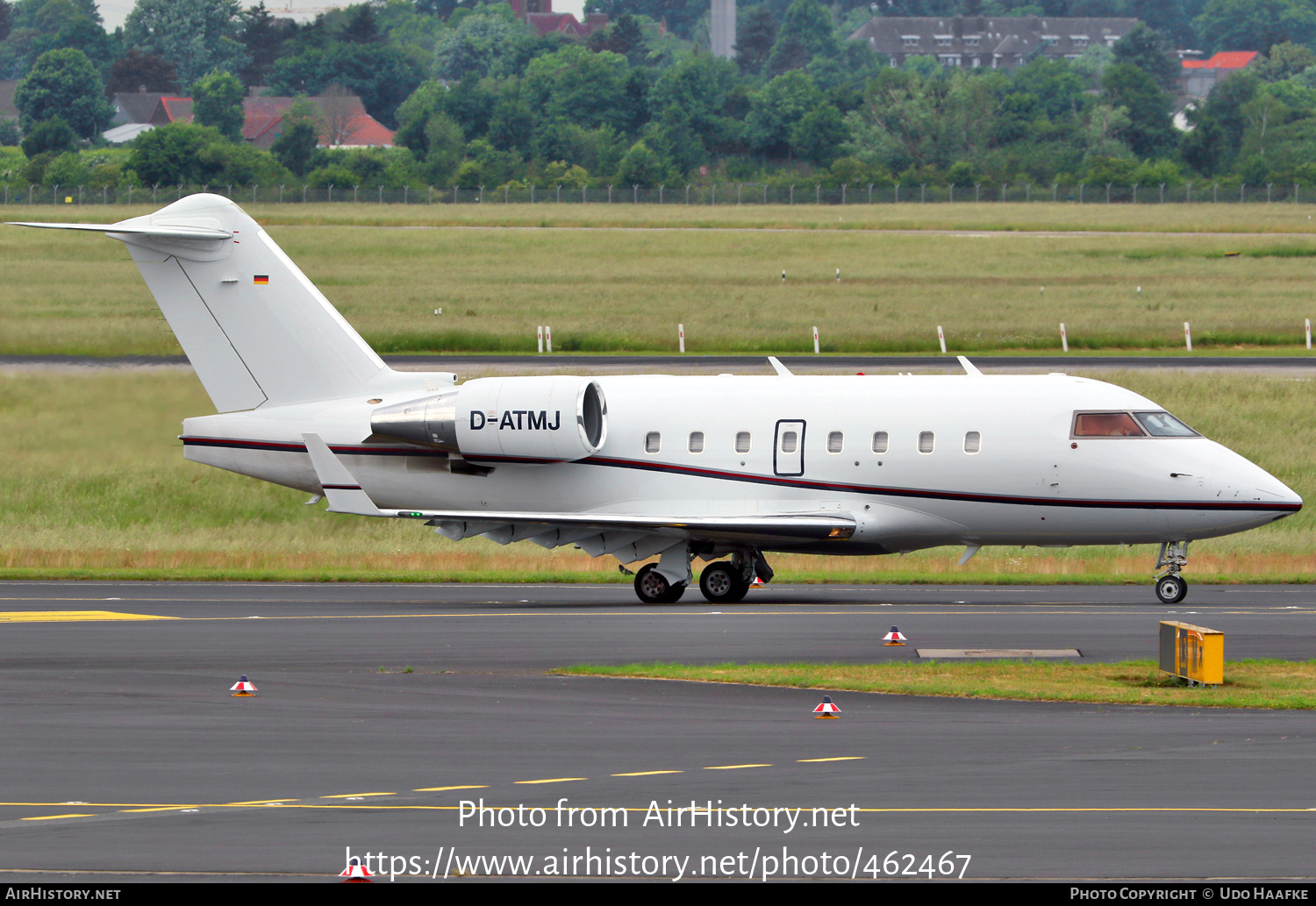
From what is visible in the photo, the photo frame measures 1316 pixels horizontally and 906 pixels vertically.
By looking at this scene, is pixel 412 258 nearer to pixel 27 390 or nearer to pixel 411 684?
pixel 27 390

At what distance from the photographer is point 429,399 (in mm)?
30156

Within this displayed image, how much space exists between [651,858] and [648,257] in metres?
88.4

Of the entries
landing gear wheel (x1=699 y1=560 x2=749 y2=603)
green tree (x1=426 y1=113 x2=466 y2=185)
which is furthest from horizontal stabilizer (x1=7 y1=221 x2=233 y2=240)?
green tree (x1=426 y1=113 x2=466 y2=185)

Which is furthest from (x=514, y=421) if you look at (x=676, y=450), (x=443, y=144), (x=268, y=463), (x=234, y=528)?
(x=443, y=144)

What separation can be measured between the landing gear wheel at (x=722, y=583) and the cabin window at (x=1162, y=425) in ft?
23.3

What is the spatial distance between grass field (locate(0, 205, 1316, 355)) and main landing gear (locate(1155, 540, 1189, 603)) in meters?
33.0

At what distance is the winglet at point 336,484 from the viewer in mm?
28016

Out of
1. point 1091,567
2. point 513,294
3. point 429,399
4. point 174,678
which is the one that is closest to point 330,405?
point 429,399

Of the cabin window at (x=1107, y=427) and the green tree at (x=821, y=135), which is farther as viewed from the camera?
the green tree at (x=821, y=135)

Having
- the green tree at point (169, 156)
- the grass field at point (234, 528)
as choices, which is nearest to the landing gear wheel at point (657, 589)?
the grass field at point (234, 528)

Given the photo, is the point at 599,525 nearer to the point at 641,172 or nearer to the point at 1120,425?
the point at 1120,425

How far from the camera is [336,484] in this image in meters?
28.8

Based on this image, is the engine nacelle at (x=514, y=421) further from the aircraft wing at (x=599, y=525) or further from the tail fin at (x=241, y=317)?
the tail fin at (x=241, y=317)

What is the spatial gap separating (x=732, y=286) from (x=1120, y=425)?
5803cm
